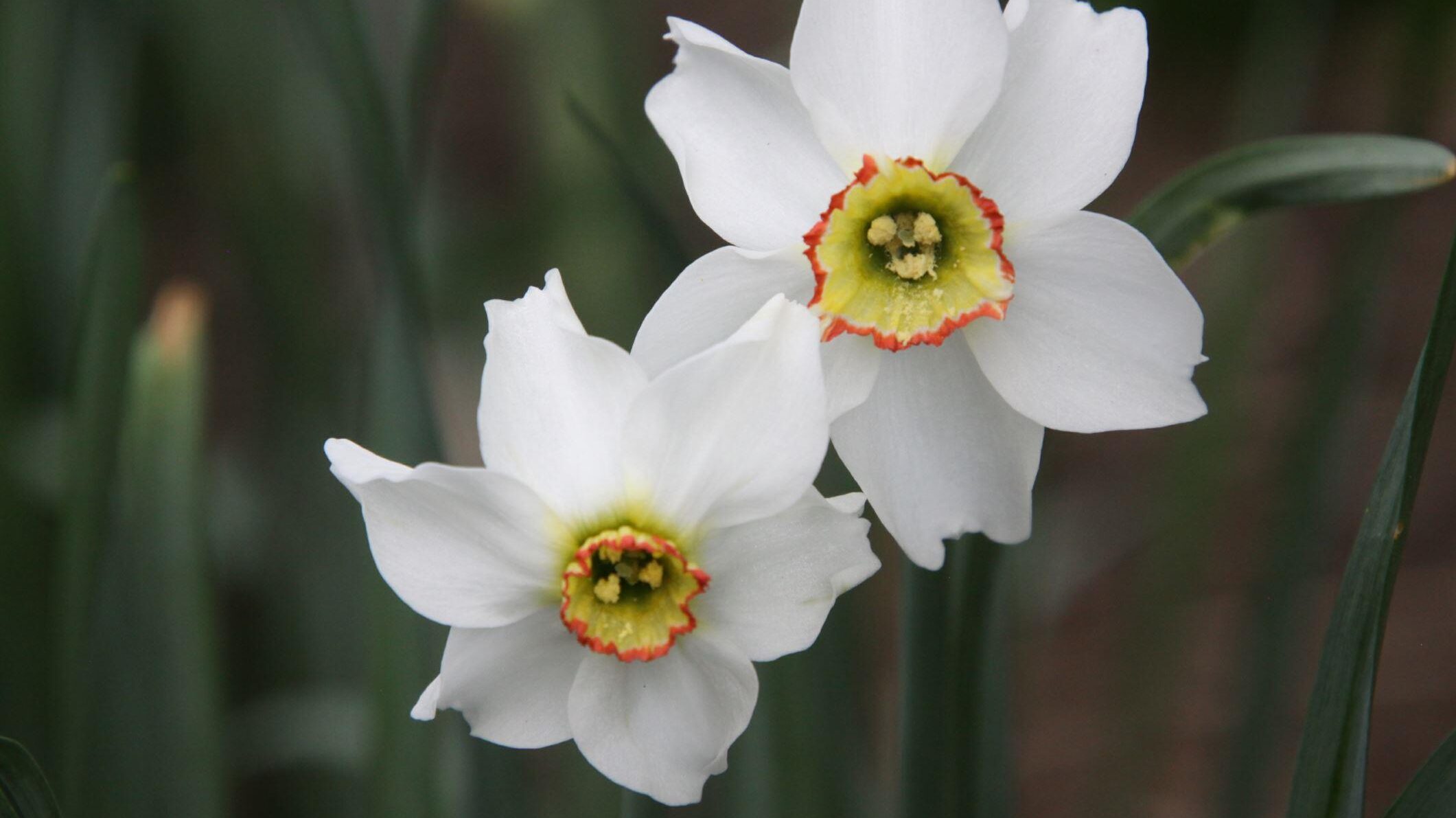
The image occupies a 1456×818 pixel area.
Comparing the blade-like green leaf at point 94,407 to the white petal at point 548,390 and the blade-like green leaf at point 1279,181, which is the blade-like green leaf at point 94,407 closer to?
the white petal at point 548,390

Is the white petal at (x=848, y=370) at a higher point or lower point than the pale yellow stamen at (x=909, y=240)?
lower

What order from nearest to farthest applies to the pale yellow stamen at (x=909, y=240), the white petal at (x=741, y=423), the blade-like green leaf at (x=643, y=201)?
the white petal at (x=741, y=423), the pale yellow stamen at (x=909, y=240), the blade-like green leaf at (x=643, y=201)

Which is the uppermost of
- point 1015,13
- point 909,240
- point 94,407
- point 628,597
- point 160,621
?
point 1015,13

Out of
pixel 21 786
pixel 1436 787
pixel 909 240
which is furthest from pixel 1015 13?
pixel 21 786

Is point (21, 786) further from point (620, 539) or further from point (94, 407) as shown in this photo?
point (94, 407)

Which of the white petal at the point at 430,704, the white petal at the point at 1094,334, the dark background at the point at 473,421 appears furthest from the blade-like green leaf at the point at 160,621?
the white petal at the point at 1094,334

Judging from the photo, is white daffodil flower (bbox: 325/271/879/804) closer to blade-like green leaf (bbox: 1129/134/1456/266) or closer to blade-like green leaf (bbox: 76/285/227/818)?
blade-like green leaf (bbox: 1129/134/1456/266)
